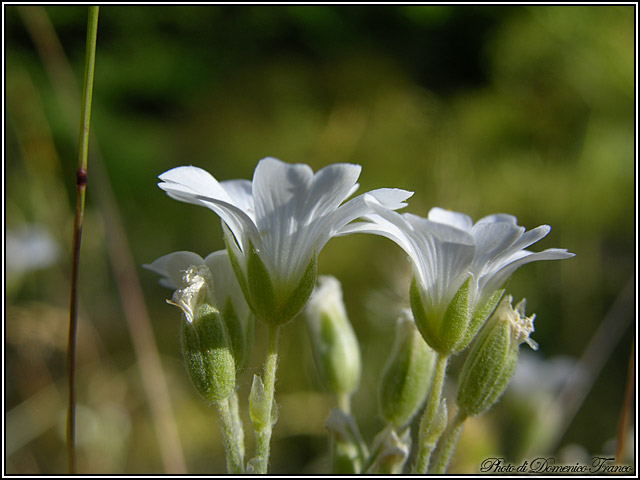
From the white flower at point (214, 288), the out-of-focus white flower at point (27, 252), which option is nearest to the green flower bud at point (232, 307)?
the white flower at point (214, 288)

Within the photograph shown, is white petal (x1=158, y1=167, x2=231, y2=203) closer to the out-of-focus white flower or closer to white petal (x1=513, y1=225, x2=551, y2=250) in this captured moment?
white petal (x1=513, y1=225, x2=551, y2=250)

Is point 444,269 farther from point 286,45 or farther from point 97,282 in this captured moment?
point 286,45

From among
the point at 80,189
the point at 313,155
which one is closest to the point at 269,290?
the point at 80,189

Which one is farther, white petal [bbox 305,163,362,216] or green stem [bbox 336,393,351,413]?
green stem [bbox 336,393,351,413]

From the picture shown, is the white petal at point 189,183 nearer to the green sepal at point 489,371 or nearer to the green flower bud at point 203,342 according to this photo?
the green flower bud at point 203,342

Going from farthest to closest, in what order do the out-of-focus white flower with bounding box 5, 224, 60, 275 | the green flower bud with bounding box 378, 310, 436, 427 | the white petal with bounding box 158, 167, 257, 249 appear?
the out-of-focus white flower with bounding box 5, 224, 60, 275 → the green flower bud with bounding box 378, 310, 436, 427 → the white petal with bounding box 158, 167, 257, 249

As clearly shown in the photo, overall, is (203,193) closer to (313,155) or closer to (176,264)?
(176,264)

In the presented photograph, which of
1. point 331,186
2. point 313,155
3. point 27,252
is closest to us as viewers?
point 331,186

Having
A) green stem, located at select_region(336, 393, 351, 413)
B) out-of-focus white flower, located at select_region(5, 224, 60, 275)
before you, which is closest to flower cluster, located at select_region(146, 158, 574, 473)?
green stem, located at select_region(336, 393, 351, 413)
